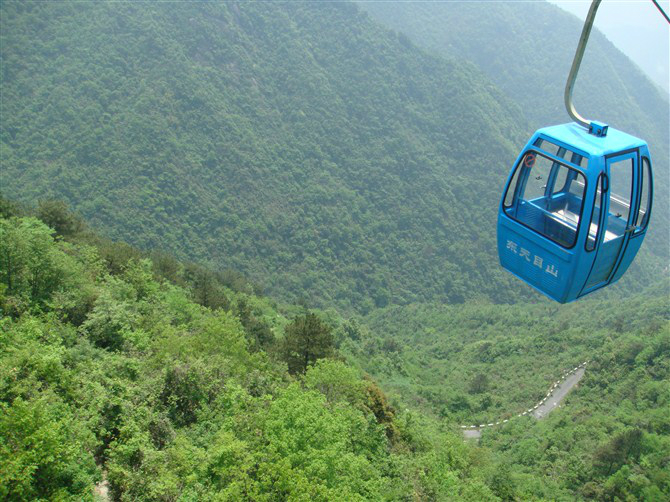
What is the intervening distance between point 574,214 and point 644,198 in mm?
1659

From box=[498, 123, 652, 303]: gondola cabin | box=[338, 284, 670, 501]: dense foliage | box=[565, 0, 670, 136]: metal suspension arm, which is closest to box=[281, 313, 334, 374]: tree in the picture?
box=[338, 284, 670, 501]: dense foliage

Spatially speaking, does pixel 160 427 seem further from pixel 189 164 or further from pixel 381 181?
pixel 381 181

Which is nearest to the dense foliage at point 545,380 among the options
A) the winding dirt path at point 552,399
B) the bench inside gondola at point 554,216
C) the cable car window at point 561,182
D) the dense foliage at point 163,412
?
the winding dirt path at point 552,399

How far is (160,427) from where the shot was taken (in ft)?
55.9

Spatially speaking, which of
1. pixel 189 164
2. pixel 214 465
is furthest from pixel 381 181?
pixel 214 465

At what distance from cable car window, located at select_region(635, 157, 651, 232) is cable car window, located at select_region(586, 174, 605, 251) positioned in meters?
1.09

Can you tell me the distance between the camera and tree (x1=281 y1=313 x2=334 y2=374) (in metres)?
28.3

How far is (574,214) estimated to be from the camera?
49.1 ft

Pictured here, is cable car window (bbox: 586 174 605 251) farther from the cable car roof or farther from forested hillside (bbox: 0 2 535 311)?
forested hillside (bbox: 0 2 535 311)

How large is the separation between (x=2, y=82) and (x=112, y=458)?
6772 centimetres

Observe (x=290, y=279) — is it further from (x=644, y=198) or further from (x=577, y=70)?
(x=577, y=70)

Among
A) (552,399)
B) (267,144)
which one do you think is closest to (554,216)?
(552,399)

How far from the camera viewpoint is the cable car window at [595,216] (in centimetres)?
1272

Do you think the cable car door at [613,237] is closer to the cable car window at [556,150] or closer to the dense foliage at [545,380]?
the cable car window at [556,150]
